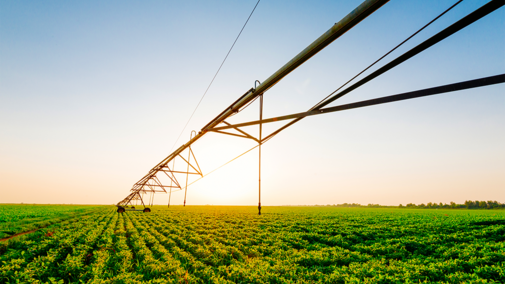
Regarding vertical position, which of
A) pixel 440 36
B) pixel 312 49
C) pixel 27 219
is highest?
pixel 312 49

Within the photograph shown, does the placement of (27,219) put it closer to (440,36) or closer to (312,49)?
(312,49)

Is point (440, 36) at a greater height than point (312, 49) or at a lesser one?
lesser

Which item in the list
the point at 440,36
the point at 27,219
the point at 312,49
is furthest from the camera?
the point at 27,219

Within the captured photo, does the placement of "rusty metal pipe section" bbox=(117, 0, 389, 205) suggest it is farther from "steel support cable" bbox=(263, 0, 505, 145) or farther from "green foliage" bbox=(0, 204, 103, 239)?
"green foliage" bbox=(0, 204, 103, 239)

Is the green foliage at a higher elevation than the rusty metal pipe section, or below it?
below

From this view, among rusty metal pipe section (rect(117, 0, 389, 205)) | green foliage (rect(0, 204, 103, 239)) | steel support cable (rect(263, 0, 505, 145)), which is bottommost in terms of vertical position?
green foliage (rect(0, 204, 103, 239))

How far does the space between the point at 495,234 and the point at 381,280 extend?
12452 mm

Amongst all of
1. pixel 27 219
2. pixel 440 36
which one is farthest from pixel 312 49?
pixel 27 219

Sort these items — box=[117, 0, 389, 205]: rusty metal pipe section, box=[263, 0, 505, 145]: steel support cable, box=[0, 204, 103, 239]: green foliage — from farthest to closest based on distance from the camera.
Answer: box=[0, 204, 103, 239]: green foliage, box=[117, 0, 389, 205]: rusty metal pipe section, box=[263, 0, 505, 145]: steel support cable

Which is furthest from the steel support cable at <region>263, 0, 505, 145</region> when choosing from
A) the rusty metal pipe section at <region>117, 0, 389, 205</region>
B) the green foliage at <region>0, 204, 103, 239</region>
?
the green foliage at <region>0, 204, 103, 239</region>

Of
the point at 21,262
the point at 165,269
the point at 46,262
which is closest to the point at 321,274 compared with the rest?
the point at 165,269

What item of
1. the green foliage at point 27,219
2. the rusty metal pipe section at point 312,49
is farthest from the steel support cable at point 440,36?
the green foliage at point 27,219

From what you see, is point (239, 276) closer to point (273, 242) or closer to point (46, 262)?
point (273, 242)

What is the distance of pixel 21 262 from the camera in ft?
22.9
